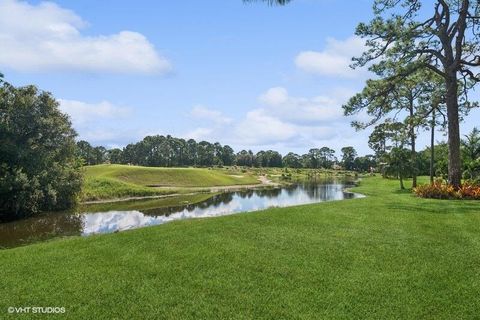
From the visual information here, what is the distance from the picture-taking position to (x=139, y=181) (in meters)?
63.0

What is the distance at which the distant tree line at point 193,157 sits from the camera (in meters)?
142

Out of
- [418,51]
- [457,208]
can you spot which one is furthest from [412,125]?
[457,208]

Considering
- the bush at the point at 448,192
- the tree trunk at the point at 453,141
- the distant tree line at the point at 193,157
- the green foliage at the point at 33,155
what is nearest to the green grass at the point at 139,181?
the green foliage at the point at 33,155

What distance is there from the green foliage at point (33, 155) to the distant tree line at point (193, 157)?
311 feet

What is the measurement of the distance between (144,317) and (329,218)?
389 inches

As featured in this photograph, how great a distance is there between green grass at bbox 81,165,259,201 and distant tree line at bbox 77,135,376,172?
61.3m

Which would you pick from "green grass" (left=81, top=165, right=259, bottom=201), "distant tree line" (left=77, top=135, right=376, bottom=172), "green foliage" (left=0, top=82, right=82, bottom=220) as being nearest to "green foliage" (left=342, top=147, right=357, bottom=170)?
"distant tree line" (left=77, top=135, right=376, bottom=172)

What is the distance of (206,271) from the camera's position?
9086 mm

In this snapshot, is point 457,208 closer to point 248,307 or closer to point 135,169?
point 248,307

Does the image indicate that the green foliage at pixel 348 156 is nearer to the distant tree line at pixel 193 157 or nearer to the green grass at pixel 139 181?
the distant tree line at pixel 193 157

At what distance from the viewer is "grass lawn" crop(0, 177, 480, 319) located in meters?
7.23

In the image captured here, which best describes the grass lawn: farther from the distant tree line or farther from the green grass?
the distant tree line

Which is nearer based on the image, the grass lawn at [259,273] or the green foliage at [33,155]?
the grass lawn at [259,273]

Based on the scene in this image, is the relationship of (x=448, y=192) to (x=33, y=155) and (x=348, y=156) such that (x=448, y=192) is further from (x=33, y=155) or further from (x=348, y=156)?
(x=348, y=156)
